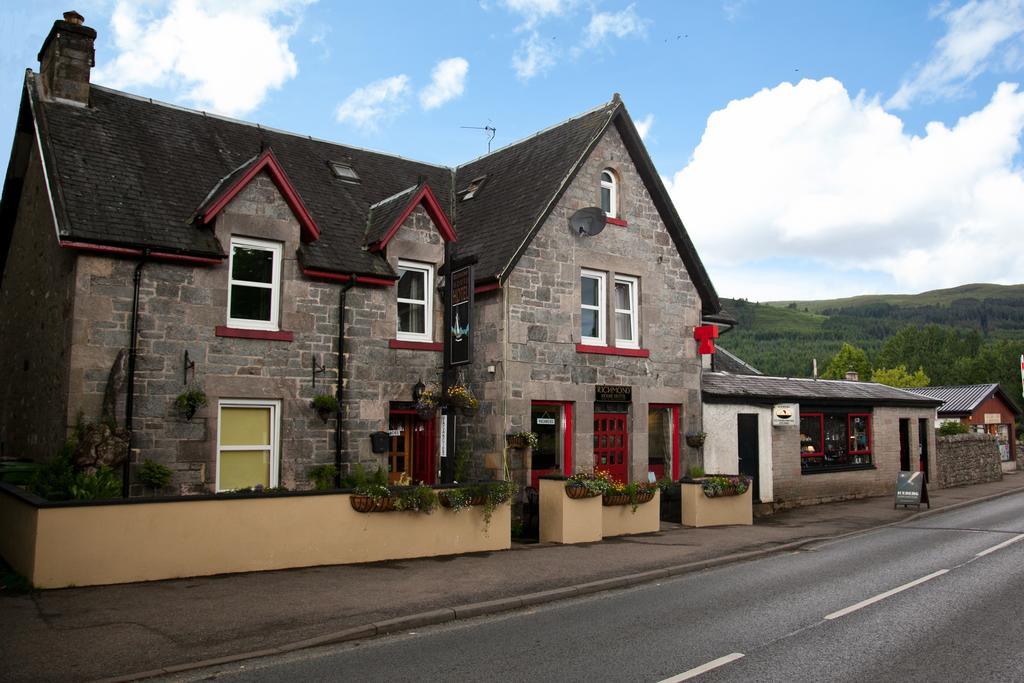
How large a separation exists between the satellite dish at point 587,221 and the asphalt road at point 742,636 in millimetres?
8756

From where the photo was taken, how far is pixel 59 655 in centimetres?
782

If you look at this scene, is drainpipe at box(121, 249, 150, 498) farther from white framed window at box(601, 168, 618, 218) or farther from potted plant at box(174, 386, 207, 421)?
white framed window at box(601, 168, 618, 218)

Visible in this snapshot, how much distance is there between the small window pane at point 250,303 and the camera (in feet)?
51.9

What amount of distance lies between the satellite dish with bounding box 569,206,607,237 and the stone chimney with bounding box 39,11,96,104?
34.6ft

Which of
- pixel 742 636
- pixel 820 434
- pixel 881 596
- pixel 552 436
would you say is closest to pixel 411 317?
pixel 552 436

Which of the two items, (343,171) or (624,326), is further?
(343,171)

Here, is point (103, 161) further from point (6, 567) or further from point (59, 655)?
point (59, 655)

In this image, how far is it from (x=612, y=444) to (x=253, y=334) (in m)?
8.67

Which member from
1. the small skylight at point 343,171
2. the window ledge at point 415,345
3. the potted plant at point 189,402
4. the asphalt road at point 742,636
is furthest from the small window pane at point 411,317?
the asphalt road at point 742,636

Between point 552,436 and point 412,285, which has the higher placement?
point 412,285

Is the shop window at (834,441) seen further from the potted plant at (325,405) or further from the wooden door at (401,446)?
the potted plant at (325,405)

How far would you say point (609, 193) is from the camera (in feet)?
67.5

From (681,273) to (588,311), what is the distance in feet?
10.7

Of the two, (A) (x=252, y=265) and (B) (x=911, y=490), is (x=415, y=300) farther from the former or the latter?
(B) (x=911, y=490)
